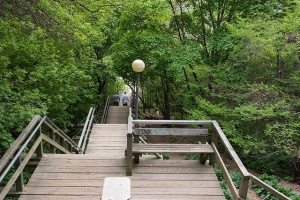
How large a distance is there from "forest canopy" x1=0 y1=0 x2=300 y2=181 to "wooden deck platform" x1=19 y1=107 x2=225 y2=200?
134 centimetres

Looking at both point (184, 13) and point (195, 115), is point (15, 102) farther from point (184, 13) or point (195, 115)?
point (184, 13)

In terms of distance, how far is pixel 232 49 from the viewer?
9898mm

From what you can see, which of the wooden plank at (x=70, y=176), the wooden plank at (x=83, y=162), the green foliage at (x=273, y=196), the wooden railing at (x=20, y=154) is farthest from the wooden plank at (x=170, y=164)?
the green foliage at (x=273, y=196)

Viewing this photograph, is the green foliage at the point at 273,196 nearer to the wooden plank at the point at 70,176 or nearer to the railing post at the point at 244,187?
the railing post at the point at 244,187

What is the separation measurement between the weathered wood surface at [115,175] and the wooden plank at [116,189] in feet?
5.87

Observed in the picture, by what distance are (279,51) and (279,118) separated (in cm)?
229

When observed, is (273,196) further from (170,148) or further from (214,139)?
(170,148)

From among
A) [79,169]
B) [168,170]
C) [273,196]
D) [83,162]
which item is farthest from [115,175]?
[273,196]

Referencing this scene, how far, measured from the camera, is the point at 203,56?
11523mm

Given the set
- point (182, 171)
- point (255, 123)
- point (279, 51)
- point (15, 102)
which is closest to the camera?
point (182, 171)

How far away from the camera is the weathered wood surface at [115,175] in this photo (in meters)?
3.92

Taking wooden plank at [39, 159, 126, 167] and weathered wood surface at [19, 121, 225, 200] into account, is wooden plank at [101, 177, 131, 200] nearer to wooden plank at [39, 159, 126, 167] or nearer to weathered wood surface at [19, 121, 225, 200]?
weathered wood surface at [19, 121, 225, 200]

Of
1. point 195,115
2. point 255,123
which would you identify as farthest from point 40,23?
point 255,123

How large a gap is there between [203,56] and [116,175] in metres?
8.41
